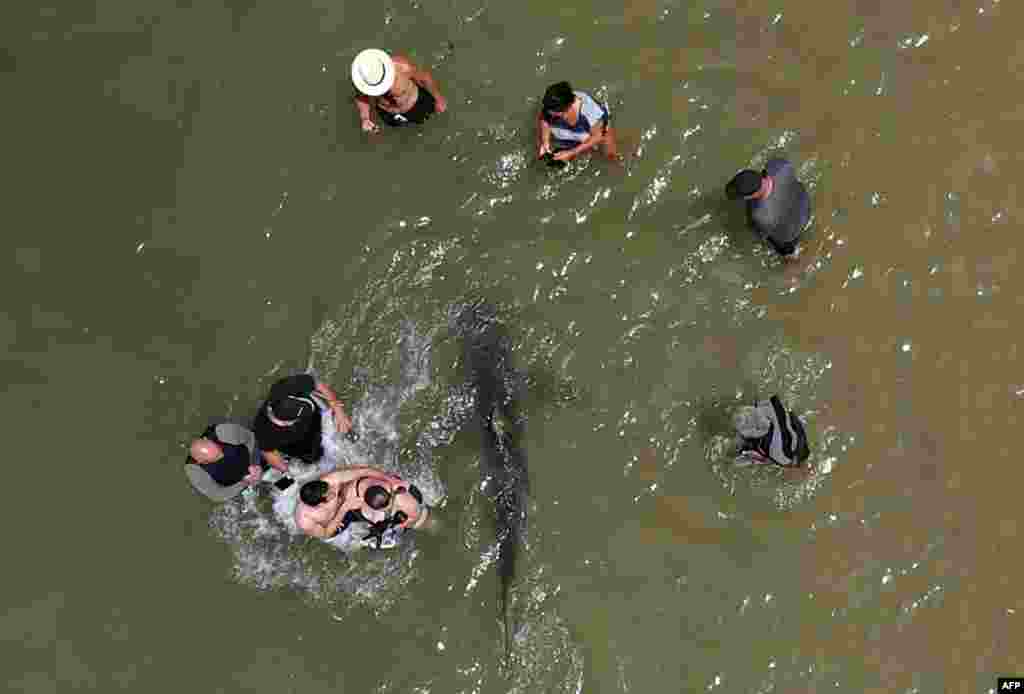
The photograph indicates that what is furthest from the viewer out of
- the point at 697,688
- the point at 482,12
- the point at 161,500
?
the point at 482,12

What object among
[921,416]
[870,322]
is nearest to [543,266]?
[870,322]

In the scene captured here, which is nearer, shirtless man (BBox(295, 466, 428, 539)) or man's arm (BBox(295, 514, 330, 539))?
shirtless man (BBox(295, 466, 428, 539))

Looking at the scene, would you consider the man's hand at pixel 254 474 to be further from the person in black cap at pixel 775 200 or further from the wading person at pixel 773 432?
the person in black cap at pixel 775 200

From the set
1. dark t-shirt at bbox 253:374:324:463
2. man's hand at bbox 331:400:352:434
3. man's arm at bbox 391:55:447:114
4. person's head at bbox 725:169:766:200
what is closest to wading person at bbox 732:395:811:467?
person's head at bbox 725:169:766:200

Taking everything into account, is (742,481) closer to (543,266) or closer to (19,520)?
(543,266)

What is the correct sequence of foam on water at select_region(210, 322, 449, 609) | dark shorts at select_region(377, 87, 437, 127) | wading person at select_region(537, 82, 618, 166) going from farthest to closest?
1. dark shorts at select_region(377, 87, 437, 127)
2. foam on water at select_region(210, 322, 449, 609)
3. wading person at select_region(537, 82, 618, 166)

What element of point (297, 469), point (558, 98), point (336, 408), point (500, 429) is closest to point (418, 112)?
point (558, 98)

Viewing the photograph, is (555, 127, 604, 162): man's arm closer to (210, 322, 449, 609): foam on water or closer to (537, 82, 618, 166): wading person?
(537, 82, 618, 166): wading person

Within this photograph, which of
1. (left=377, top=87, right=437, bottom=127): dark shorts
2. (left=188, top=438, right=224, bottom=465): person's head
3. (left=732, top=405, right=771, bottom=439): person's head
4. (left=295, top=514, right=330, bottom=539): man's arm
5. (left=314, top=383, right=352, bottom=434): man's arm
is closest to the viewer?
(left=188, top=438, right=224, bottom=465): person's head

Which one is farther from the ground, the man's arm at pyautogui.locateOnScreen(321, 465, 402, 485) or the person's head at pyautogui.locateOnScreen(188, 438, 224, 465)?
the man's arm at pyautogui.locateOnScreen(321, 465, 402, 485)
